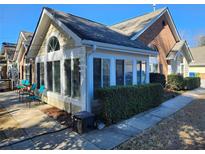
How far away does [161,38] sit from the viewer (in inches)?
690

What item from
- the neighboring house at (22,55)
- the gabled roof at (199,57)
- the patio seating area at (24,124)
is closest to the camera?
the patio seating area at (24,124)

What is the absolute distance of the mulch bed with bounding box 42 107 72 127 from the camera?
6.79m

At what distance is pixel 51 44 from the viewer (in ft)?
31.7

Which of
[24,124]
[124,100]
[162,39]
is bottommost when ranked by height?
[24,124]

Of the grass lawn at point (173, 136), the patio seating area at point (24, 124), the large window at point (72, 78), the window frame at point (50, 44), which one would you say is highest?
the window frame at point (50, 44)

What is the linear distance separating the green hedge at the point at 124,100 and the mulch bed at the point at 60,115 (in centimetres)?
153

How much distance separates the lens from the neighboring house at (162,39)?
15469mm

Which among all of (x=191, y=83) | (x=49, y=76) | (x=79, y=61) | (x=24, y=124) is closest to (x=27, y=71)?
(x=49, y=76)

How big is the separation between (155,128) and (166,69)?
13498mm

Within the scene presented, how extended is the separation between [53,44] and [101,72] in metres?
3.91

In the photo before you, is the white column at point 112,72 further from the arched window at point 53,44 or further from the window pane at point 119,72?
the arched window at point 53,44

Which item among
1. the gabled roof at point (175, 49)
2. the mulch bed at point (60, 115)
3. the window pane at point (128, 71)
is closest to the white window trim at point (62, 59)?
the mulch bed at point (60, 115)

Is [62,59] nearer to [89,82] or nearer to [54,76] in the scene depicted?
[54,76]
